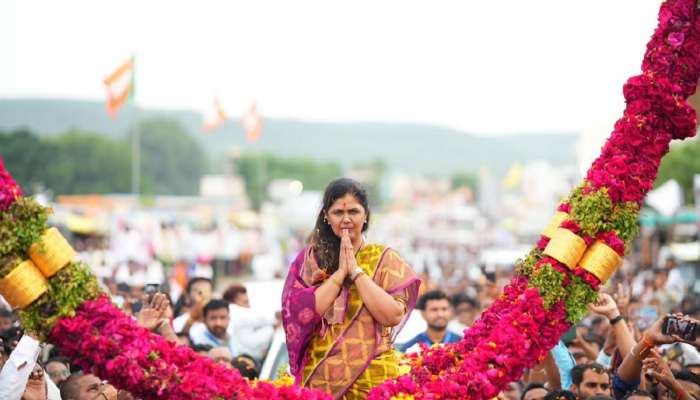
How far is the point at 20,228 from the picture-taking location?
617 cm

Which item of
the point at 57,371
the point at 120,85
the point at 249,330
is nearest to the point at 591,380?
the point at 57,371

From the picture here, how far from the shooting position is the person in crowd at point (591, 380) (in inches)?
356

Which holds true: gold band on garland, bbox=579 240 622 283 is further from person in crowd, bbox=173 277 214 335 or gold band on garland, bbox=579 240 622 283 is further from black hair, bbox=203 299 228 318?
person in crowd, bbox=173 277 214 335

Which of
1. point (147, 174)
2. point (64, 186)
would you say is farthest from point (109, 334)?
point (147, 174)

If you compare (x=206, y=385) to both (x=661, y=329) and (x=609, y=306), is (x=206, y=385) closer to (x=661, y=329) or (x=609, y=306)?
(x=661, y=329)

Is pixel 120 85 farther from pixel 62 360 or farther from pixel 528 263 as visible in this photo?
pixel 528 263

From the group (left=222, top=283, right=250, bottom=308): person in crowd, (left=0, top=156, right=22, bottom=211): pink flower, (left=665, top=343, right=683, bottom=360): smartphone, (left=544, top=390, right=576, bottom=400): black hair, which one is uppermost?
(left=0, top=156, right=22, bottom=211): pink flower

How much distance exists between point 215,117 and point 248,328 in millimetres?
40912

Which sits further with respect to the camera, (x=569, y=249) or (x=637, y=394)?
(x=637, y=394)

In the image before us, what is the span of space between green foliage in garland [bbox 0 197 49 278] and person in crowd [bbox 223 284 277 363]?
240 inches

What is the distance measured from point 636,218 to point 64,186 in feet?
Answer: 395

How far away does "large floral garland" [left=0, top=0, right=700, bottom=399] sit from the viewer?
623 cm

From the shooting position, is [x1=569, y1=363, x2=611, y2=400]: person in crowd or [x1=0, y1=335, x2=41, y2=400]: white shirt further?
[x1=569, y1=363, x2=611, y2=400]: person in crowd

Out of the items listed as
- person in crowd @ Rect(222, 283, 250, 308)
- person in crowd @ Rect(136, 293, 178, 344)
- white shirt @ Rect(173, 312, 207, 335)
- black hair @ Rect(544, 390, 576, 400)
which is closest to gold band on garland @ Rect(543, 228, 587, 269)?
black hair @ Rect(544, 390, 576, 400)
